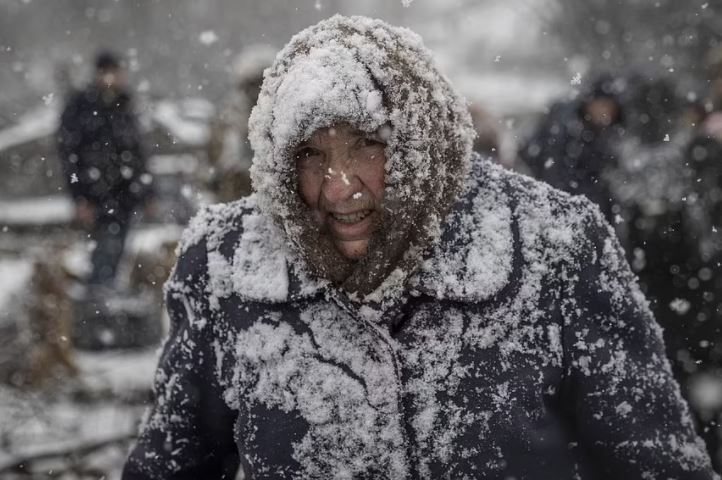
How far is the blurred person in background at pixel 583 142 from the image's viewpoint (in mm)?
3508

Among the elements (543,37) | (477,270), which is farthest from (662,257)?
(543,37)

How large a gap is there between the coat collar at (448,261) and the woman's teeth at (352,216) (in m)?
0.15

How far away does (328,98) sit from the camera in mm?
1479

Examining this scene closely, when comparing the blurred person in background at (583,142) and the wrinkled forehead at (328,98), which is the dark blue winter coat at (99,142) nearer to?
the blurred person in background at (583,142)

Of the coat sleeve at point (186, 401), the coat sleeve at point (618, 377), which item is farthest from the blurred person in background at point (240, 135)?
the coat sleeve at point (618, 377)

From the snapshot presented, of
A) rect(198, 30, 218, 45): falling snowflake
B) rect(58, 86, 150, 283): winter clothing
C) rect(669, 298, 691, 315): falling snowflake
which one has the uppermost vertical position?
rect(198, 30, 218, 45): falling snowflake

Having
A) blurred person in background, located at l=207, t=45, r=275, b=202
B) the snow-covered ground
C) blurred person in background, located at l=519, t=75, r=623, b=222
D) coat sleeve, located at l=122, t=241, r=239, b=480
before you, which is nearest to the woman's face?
coat sleeve, located at l=122, t=241, r=239, b=480

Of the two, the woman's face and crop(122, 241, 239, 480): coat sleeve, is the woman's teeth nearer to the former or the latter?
the woman's face

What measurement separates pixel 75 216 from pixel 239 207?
167 inches

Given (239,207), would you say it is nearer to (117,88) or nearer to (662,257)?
(662,257)

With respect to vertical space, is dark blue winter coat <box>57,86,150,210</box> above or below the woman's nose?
above

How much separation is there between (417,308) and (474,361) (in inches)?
6.8

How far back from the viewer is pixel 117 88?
5.37 metres

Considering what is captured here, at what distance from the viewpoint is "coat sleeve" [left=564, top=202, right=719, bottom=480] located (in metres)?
1.58
